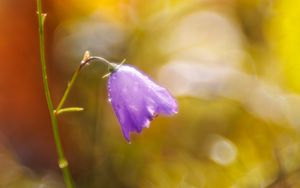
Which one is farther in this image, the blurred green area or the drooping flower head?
the blurred green area

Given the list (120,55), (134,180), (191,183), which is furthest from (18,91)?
(191,183)

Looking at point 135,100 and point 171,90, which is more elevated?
point 171,90

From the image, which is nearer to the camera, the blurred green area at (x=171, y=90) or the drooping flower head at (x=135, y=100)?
the drooping flower head at (x=135, y=100)

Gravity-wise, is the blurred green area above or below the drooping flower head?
above

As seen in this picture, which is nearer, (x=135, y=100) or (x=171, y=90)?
(x=135, y=100)
